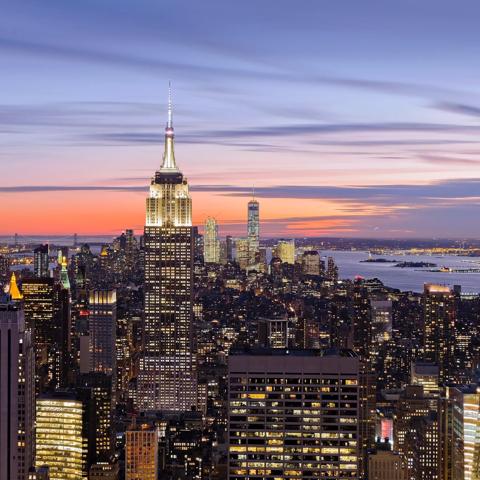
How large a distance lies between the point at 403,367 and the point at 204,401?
1070cm

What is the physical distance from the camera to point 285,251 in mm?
98812

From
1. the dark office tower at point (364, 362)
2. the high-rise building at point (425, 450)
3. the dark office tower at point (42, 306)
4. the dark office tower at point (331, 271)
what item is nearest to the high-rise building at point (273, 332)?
the dark office tower at point (364, 362)

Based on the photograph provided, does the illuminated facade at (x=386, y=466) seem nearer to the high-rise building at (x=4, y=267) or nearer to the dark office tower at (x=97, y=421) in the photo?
the dark office tower at (x=97, y=421)

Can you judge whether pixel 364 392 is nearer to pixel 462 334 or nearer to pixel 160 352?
pixel 462 334

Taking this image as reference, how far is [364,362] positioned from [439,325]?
12428mm

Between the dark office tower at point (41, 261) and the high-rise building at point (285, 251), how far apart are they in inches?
1011

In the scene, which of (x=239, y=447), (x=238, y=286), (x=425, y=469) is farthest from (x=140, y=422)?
(x=238, y=286)

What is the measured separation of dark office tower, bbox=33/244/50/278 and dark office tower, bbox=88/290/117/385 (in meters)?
8.21

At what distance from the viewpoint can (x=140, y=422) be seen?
156ft

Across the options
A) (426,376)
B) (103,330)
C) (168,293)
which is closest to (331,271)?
(168,293)

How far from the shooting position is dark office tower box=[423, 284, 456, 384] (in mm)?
58934

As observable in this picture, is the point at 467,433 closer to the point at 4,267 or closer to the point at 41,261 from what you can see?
the point at 4,267

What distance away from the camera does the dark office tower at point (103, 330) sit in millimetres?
60812

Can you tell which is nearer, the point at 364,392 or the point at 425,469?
the point at 425,469
